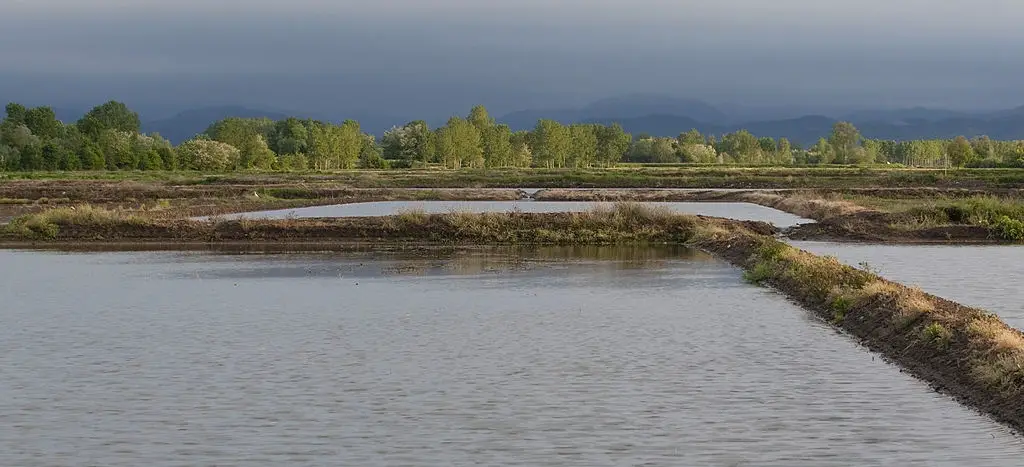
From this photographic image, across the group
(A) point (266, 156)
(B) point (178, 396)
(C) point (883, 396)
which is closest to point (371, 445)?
(B) point (178, 396)

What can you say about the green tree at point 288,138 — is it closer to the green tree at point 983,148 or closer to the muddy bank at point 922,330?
the green tree at point 983,148

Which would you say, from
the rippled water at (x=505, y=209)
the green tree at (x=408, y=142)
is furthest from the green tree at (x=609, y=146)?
the rippled water at (x=505, y=209)

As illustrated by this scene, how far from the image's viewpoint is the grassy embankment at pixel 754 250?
42.7 ft

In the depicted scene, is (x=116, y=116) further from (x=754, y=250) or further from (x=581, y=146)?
(x=754, y=250)

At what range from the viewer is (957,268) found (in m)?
26.8

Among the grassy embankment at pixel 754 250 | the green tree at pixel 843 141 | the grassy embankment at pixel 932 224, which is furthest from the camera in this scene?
the green tree at pixel 843 141

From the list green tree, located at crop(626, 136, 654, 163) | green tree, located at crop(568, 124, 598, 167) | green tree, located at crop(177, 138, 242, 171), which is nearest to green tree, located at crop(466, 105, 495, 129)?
green tree, located at crop(568, 124, 598, 167)

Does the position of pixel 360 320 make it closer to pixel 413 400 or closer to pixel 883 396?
pixel 413 400

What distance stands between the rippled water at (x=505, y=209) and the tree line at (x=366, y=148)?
58.6 metres

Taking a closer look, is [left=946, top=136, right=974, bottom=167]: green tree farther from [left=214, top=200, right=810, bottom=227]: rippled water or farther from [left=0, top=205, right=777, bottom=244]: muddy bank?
[left=0, top=205, right=777, bottom=244]: muddy bank

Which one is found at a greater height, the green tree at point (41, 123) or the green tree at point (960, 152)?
the green tree at point (41, 123)

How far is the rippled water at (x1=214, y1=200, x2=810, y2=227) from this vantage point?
46406mm

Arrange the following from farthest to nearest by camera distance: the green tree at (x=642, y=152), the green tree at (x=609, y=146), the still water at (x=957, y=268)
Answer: the green tree at (x=642, y=152), the green tree at (x=609, y=146), the still water at (x=957, y=268)

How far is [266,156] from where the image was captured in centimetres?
12425
